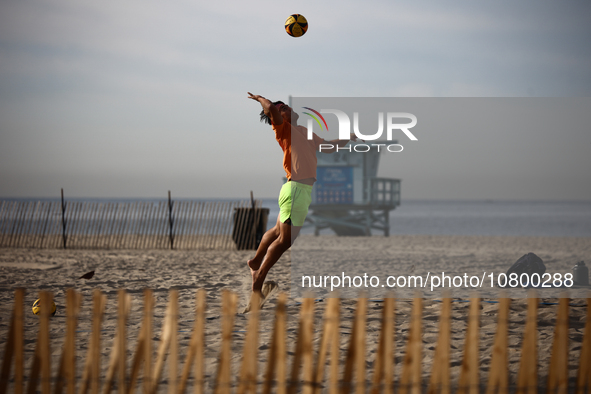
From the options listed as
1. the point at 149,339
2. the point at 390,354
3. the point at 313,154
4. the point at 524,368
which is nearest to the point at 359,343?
the point at 390,354

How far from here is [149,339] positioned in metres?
1.98

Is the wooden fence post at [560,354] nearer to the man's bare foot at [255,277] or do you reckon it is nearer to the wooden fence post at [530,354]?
the wooden fence post at [530,354]

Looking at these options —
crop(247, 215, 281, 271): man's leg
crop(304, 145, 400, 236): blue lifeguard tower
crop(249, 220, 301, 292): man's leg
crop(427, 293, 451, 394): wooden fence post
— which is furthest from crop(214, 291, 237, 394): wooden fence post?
crop(304, 145, 400, 236): blue lifeguard tower

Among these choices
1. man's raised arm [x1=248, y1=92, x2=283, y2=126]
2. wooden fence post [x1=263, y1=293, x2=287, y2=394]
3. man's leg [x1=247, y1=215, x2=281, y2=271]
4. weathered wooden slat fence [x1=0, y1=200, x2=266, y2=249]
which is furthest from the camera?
weathered wooden slat fence [x1=0, y1=200, x2=266, y2=249]

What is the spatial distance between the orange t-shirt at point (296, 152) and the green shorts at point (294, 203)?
3.3 inches

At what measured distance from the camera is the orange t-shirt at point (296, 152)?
12.6ft

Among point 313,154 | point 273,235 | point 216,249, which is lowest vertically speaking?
point 216,249

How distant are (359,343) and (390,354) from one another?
0.15m

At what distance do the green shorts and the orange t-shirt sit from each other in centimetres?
8

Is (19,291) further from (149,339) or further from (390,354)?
(390,354)

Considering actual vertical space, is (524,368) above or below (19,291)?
below

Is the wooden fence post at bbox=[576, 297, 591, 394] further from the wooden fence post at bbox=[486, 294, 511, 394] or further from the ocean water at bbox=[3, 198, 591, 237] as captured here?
the ocean water at bbox=[3, 198, 591, 237]

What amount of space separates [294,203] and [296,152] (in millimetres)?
424

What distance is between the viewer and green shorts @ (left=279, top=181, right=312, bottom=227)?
3818mm
